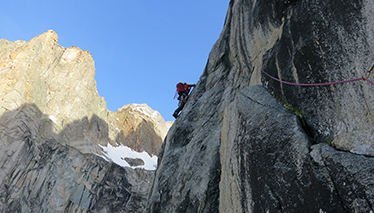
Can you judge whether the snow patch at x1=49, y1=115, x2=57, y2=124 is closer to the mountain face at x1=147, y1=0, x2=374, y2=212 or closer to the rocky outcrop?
the rocky outcrop

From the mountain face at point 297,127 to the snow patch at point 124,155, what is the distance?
3481 centimetres

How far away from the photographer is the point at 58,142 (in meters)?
34.3

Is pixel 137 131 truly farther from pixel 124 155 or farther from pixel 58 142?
pixel 58 142

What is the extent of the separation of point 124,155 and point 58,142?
44.0 feet

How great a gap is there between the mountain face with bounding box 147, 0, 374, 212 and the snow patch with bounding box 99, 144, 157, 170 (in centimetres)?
3481

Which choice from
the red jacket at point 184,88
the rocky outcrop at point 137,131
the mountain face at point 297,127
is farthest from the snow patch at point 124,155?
the mountain face at point 297,127

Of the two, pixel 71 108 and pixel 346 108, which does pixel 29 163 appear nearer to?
pixel 71 108

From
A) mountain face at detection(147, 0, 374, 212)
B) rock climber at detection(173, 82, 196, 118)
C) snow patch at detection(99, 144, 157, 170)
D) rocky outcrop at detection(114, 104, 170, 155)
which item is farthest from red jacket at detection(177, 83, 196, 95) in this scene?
rocky outcrop at detection(114, 104, 170, 155)

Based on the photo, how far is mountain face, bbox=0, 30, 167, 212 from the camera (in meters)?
29.5

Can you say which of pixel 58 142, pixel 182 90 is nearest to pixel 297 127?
pixel 182 90

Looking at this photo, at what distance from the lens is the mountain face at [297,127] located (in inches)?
151

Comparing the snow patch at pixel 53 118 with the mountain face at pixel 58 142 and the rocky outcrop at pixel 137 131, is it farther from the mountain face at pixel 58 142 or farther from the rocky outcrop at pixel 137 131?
the rocky outcrop at pixel 137 131

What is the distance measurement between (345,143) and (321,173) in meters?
0.67

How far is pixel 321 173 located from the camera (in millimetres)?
3855
